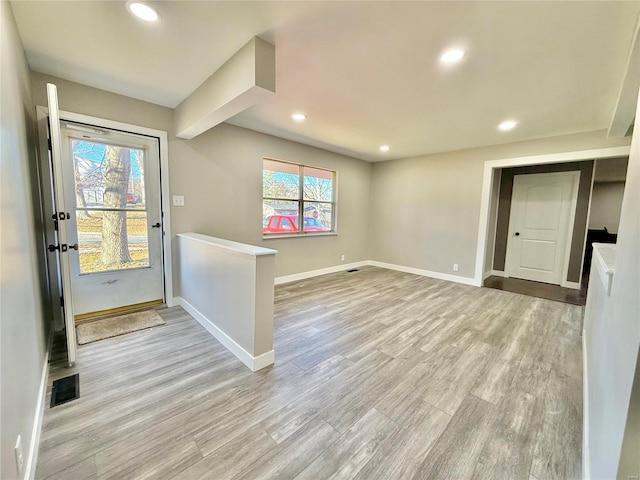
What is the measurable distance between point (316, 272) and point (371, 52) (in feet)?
12.5

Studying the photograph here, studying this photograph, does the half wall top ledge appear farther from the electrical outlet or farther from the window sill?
the electrical outlet

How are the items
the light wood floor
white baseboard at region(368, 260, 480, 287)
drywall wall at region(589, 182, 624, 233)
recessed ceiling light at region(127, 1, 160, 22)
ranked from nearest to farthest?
1. the light wood floor
2. recessed ceiling light at region(127, 1, 160, 22)
3. white baseboard at region(368, 260, 480, 287)
4. drywall wall at region(589, 182, 624, 233)

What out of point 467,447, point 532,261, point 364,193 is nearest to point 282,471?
point 467,447

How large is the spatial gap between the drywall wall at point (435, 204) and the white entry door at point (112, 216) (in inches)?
173

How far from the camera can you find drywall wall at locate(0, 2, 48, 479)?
41.1 inches

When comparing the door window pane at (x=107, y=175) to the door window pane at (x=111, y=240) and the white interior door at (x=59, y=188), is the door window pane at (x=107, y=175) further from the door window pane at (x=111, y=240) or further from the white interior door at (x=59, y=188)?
the white interior door at (x=59, y=188)

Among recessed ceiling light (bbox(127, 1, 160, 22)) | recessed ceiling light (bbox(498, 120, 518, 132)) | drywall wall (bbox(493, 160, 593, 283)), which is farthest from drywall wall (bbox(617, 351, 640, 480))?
drywall wall (bbox(493, 160, 593, 283))

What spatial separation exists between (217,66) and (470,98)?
2439 millimetres

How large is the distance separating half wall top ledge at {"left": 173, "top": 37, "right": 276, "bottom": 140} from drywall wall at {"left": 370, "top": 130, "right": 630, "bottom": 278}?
13.2ft

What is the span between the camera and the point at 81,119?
263cm

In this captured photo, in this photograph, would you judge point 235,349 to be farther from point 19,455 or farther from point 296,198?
point 296,198

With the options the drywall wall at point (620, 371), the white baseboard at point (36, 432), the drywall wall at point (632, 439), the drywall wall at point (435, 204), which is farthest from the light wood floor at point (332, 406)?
the drywall wall at point (435, 204)

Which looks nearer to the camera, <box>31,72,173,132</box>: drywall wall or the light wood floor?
the light wood floor

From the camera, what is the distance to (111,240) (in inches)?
117
